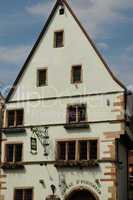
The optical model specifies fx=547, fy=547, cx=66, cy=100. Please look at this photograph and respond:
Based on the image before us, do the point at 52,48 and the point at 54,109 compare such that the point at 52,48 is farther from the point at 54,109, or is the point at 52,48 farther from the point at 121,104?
the point at 121,104

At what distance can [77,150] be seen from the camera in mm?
38906

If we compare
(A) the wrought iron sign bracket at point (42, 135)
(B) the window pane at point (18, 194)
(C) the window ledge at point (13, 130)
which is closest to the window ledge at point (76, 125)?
(A) the wrought iron sign bracket at point (42, 135)

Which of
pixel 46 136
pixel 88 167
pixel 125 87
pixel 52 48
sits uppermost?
pixel 52 48

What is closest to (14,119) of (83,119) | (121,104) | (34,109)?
(34,109)

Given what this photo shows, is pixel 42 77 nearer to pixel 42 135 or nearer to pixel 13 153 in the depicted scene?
pixel 42 135

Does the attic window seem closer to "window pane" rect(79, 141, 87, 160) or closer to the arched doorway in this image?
"window pane" rect(79, 141, 87, 160)

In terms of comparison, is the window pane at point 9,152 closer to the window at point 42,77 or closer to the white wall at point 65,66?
the white wall at point 65,66

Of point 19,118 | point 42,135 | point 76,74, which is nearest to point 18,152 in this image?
point 42,135

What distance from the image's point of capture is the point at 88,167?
38.2 m

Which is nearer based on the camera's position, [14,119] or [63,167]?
[63,167]

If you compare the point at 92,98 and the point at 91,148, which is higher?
the point at 92,98

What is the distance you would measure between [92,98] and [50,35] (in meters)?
6.22

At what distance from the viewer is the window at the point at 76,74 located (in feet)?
132

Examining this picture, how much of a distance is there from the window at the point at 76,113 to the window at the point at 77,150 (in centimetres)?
163
